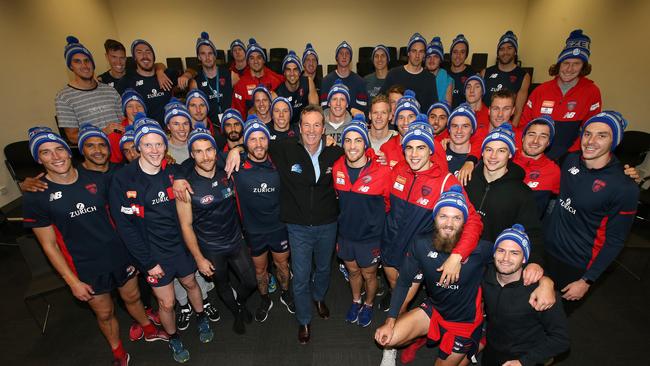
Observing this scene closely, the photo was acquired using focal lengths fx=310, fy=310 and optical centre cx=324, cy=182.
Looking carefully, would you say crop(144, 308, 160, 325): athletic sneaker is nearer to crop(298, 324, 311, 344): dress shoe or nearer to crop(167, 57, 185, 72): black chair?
crop(298, 324, 311, 344): dress shoe

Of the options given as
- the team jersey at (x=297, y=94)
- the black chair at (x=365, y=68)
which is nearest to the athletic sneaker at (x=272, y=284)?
the team jersey at (x=297, y=94)

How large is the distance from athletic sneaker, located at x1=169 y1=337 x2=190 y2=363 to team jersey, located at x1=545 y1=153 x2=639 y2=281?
393 cm

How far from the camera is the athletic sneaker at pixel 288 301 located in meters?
3.95

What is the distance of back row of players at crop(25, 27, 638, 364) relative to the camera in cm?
263

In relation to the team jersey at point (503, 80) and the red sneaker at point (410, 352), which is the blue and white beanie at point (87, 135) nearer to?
the red sneaker at point (410, 352)

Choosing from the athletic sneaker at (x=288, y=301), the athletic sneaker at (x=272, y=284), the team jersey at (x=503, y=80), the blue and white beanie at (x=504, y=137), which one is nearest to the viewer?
the blue and white beanie at (x=504, y=137)

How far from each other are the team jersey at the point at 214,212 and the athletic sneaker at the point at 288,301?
3.75 ft

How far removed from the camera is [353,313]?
379 cm

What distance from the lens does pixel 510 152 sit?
2746mm

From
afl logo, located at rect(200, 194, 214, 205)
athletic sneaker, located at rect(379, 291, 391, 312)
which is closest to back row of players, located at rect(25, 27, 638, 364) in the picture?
afl logo, located at rect(200, 194, 214, 205)

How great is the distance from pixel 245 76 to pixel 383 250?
3.83 meters

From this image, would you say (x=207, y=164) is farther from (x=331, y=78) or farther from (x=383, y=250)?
(x=331, y=78)

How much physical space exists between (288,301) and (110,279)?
1977 mm

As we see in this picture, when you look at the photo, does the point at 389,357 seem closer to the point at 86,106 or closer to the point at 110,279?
the point at 110,279
